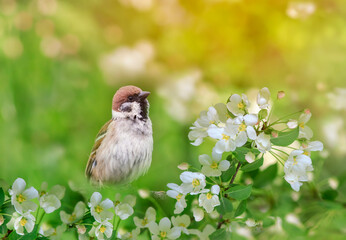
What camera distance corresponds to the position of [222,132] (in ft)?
1.81

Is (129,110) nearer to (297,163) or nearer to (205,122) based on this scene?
(205,122)

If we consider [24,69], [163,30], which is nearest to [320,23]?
[163,30]

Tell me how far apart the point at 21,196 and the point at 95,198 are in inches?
3.7

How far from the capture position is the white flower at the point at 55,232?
598mm

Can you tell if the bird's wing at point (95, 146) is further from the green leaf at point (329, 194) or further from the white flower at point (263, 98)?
the green leaf at point (329, 194)

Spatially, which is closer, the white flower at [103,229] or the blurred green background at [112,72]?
the white flower at [103,229]

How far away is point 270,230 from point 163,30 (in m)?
0.42

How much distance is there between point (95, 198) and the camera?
57 cm

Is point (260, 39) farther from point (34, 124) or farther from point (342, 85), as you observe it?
point (34, 124)

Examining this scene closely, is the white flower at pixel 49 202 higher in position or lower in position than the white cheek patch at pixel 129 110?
lower

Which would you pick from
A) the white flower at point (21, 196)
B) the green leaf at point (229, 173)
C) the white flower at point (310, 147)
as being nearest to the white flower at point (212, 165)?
the green leaf at point (229, 173)

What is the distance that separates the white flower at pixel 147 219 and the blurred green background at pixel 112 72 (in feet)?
0.13

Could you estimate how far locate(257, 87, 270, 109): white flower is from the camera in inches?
22.2

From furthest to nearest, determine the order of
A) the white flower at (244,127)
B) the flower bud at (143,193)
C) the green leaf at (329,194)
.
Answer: the green leaf at (329,194), the flower bud at (143,193), the white flower at (244,127)
